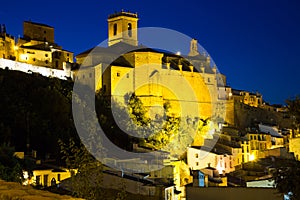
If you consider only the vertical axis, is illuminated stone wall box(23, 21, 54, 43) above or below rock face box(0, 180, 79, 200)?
above

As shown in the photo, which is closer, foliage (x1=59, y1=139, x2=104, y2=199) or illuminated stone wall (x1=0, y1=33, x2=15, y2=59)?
foliage (x1=59, y1=139, x2=104, y2=199)

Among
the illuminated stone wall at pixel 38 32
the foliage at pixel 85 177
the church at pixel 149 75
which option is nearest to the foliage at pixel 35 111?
the church at pixel 149 75

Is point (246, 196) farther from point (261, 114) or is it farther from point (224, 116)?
point (261, 114)

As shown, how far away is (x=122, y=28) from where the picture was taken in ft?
188

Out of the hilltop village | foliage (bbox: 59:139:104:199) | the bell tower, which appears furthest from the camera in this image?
the bell tower

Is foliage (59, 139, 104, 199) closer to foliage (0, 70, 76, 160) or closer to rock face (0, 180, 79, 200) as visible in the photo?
rock face (0, 180, 79, 200)

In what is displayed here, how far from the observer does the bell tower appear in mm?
56469

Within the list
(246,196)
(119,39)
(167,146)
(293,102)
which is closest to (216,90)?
(119,39)

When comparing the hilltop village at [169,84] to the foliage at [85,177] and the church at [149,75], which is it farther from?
the foliage at [85,177]

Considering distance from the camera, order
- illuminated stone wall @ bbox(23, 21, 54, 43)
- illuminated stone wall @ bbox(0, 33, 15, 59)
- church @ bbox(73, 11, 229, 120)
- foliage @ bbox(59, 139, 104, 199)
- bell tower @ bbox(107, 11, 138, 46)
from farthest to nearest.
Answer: illuminated stone wall @ bbox(23, 21, 54, 43) < bell tower @ bbox(107, 11, 138, 46) < illuminated stone wall @ bbox(0, 33, 15, 59) < church @ bbox(73, 11, 229, 120) < foliage @ bbox(59, 139, 104, 199)

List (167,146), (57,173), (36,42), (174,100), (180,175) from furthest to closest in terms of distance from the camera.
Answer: (36,42) < (174,100) < (167,146) < (180,175) < (57,173)

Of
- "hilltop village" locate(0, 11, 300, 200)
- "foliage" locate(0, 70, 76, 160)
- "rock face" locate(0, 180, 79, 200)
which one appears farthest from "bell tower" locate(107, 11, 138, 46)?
"rock face" locate(0, 180, 79, 200)

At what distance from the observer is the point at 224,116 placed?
188 ft

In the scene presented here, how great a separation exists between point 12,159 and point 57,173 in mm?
2719
